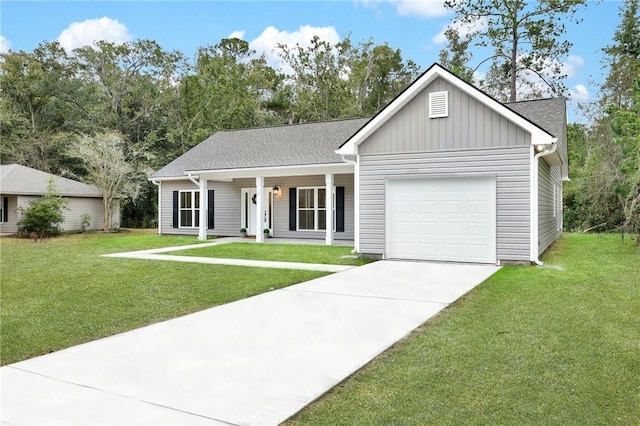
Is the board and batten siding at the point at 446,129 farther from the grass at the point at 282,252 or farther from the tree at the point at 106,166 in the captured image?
the tree at the point at 106,166

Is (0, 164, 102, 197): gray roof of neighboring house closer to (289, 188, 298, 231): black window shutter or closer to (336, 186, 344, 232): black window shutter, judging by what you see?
(289, 188, 298, 231): black window shutter

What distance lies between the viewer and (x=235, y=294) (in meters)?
7.32

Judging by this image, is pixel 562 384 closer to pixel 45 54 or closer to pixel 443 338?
pixel 443 338

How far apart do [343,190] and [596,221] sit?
518 inches

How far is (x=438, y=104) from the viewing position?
10.9m

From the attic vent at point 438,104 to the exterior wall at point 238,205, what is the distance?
19.9 ft

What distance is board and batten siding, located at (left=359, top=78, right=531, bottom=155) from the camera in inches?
404

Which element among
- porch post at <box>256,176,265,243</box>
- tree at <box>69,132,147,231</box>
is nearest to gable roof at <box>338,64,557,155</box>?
porch post at <box>256,176,265,243</box>

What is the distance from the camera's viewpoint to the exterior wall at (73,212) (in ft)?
72.5

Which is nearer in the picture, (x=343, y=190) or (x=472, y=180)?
(x=472, y=180)

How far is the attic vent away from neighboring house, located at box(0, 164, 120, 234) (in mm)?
18177

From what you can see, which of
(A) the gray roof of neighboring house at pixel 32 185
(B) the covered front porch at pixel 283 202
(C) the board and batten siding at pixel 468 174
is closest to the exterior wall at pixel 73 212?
(A) the gray roof of neighboring house at pixel 32 185

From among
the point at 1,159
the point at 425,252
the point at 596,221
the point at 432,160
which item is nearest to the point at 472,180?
the point at 432,160

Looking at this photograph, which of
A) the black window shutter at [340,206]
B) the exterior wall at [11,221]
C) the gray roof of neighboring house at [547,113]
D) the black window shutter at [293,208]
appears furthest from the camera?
the exterior wall at [11,221]
